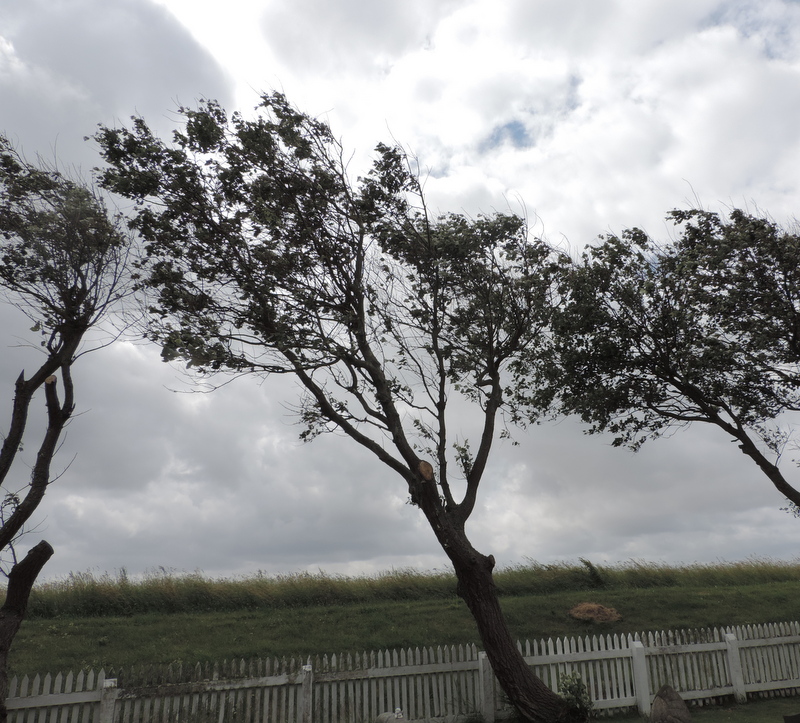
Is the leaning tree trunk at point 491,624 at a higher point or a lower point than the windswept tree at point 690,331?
lower

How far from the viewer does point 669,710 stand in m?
10.9

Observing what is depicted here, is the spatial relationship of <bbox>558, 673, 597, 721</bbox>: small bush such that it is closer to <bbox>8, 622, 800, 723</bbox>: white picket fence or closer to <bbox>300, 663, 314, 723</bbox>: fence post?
<bbox>8, 622, 800, 723</bbox>: white picket fence

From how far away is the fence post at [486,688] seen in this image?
12828 millimetres

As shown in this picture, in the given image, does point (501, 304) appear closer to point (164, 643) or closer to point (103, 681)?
point (103, 681)

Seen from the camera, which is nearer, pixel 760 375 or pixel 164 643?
pixel 164 643

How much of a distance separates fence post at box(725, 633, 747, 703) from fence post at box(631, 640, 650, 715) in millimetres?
2610

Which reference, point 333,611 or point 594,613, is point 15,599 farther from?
point 594,613

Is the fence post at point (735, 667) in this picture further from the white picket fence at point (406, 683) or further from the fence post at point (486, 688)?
the fence post at point (486, 688)

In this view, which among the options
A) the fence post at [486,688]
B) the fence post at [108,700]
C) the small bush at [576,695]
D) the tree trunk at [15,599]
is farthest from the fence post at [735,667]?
the tree trunk at [15,599]

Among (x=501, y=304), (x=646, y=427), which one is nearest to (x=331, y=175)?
(x=501, y=304)

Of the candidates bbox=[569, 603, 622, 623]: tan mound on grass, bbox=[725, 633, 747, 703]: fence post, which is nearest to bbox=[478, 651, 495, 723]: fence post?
bbox=[569, 603, 622, 623]: tan mound on grass

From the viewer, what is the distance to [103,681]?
11.0m

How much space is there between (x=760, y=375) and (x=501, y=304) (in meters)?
8.32

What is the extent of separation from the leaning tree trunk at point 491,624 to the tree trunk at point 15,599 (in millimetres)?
7106
